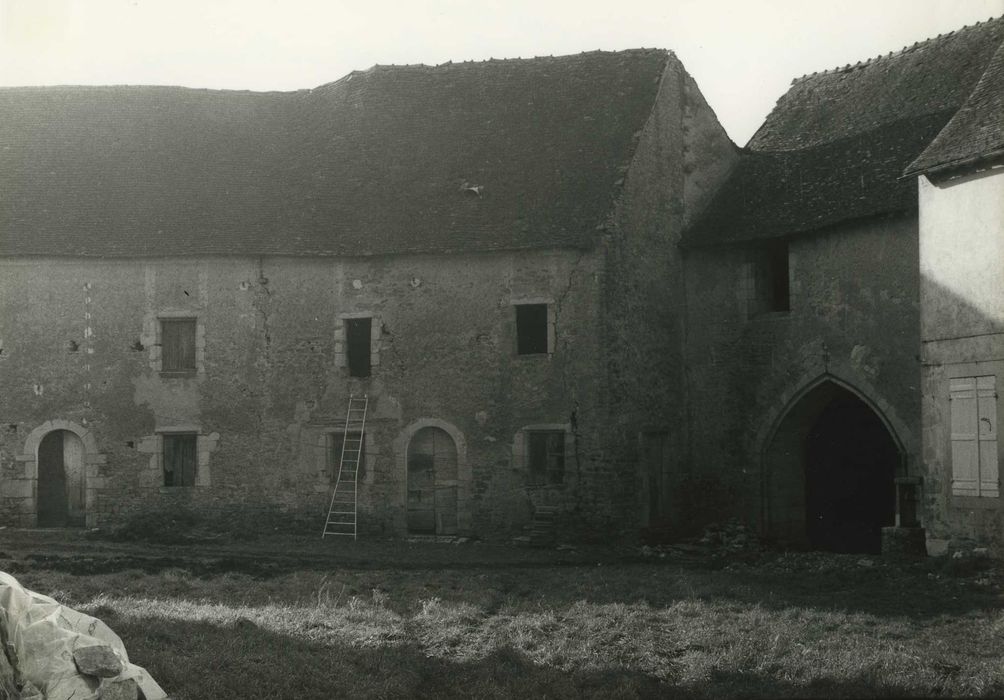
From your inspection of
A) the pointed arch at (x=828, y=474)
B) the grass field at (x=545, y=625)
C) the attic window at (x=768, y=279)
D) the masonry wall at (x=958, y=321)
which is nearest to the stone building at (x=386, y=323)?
the attic window at (x=768, y=279)

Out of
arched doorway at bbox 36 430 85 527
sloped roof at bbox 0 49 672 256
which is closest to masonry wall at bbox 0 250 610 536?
arched doorway at bbox 36 430 85 527

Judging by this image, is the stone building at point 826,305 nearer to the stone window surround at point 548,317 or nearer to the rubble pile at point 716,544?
the rubble pile at point 716,544

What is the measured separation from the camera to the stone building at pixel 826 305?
1841 cm

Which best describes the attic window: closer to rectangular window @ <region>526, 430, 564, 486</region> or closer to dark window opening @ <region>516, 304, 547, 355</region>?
dark window opening @ <region>516, 304, 547, 355</region>

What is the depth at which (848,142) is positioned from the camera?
2075 cm

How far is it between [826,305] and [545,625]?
10.0m

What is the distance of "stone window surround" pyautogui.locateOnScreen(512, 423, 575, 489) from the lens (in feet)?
67.7

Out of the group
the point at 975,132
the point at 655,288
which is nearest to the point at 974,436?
the point at 975,132

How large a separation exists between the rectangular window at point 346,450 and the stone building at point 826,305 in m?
6.40

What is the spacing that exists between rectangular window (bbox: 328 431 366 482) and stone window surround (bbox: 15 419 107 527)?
4.44 metres

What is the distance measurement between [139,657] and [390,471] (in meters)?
11.2

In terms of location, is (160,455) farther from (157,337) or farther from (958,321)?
(958,321)

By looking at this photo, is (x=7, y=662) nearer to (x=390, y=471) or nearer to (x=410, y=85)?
(x=390, y=471)

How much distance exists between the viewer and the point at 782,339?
68.1ft
